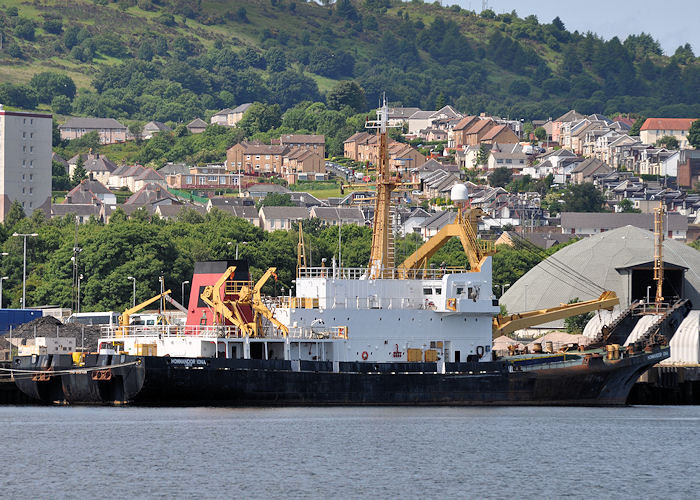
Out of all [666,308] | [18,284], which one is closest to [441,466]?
[666,308]

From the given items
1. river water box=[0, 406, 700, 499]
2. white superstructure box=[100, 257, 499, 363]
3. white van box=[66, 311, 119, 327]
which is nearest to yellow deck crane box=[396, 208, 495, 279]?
white superstructure box=[100, 257, 499, 363]

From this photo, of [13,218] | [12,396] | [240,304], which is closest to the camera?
[240,304]

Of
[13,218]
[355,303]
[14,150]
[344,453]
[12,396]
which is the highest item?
[14,150]

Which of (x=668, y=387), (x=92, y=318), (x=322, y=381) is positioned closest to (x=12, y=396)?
Result: (x=322, y=381)

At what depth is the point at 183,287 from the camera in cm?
11800

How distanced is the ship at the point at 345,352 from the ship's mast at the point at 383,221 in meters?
0.08

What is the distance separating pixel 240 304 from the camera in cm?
7150

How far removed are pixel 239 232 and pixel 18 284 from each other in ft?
72.2

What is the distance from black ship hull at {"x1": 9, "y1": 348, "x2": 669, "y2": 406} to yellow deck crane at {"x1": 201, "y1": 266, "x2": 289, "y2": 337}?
2.04m

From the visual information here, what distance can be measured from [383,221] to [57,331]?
23.8 m

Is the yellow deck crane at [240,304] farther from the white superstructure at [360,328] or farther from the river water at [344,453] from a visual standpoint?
the river water at [344,453]

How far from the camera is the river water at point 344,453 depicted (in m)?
49.8

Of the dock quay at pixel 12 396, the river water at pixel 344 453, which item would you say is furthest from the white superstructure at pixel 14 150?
the river water at pixel 344 453

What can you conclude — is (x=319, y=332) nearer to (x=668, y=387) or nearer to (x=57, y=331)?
(x=57, y=331)
